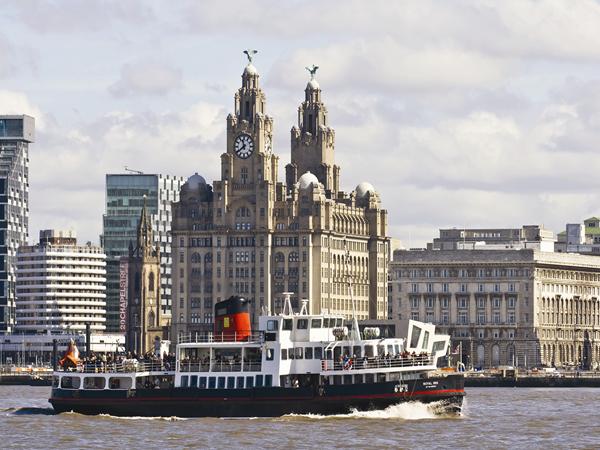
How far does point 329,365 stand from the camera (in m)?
132

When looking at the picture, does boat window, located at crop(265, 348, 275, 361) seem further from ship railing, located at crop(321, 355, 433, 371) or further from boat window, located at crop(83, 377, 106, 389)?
boat window, located at crop(83, 377, 106, 389)

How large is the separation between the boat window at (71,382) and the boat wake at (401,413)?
15.6 meters

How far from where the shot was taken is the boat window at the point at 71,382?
457ft

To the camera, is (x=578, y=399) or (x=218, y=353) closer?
(x=218, y=353)

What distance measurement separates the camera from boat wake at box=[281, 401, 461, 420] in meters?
130

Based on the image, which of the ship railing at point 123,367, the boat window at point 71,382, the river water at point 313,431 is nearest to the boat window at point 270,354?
the river water at point 313,431

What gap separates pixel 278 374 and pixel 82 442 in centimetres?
1798

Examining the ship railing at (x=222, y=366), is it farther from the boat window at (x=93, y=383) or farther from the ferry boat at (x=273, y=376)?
the boat window at (x=93, y=383)

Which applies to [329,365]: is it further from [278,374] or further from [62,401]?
[62,401]

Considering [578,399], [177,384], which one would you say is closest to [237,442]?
[177,384]

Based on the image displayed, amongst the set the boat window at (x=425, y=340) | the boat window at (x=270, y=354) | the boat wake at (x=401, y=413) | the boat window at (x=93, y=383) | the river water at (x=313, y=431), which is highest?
the boat window at (x=425, y=340)

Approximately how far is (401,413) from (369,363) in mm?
3772

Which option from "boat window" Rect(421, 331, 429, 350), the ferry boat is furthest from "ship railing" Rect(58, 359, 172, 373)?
"boat window" Rect(421, 331, 429, 350)

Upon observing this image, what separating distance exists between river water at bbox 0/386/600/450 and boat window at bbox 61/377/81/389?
7.37 feet
